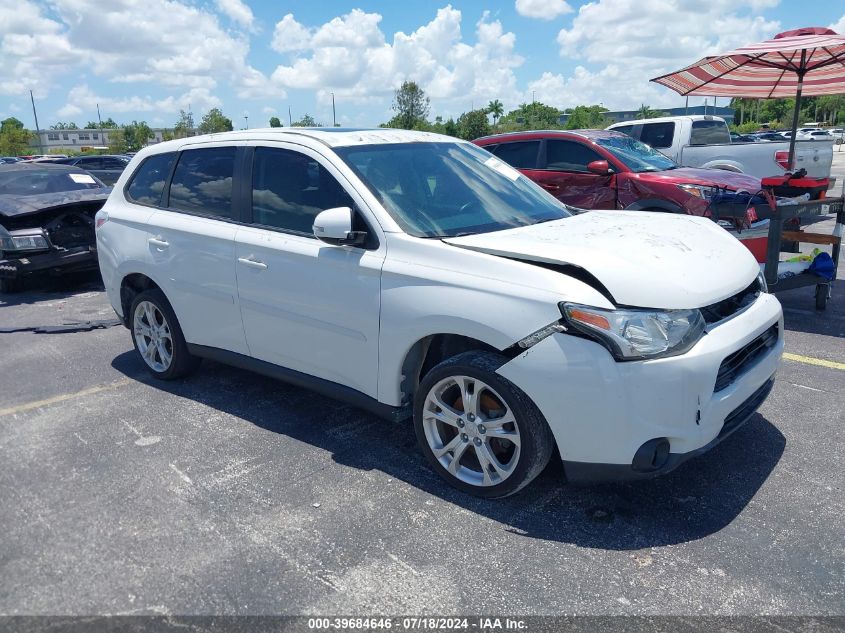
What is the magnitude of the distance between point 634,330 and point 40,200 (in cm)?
827

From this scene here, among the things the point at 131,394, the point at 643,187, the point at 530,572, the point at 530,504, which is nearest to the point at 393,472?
the point at 530,504

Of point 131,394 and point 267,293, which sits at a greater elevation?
point 267,293

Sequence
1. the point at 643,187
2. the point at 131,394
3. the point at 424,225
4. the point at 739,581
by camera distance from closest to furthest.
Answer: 1. the point at 739,581
2. the point at 424,225
3. the point at 131,394
4. the point at 643,187

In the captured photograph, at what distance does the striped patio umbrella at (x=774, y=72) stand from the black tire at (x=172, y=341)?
6.48 m

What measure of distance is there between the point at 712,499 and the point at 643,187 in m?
5.18

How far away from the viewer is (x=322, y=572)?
113 inches

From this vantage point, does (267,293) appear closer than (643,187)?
Yes

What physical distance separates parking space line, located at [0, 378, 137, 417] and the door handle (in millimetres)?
1811

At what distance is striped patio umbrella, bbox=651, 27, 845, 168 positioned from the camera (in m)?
7.41

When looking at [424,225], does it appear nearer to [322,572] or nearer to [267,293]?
[267,293]

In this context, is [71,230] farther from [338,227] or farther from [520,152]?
[338,227]

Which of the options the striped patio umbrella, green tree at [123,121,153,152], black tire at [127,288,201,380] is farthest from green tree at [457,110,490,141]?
black tire at [127,288,201,380]

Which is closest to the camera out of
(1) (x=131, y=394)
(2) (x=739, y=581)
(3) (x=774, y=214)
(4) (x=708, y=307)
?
(2) (x=739, y=581)

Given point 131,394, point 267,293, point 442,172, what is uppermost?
point 442,172
